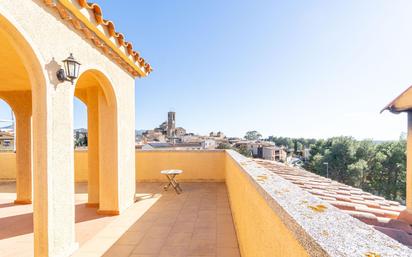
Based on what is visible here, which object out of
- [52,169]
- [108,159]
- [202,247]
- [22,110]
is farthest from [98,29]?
[202,247]

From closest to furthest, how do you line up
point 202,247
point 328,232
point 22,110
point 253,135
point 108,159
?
point 328,232 → point 202,247 → point 108,159 → point 22,110 → point 253,135

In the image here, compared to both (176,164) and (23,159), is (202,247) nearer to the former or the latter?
(23,159)

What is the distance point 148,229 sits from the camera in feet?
13.6

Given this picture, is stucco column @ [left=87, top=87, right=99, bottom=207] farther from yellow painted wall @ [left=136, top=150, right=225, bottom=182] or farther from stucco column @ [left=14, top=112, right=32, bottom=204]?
yellow painted wall @ [left=136, top=150, right=225, bottom=182]

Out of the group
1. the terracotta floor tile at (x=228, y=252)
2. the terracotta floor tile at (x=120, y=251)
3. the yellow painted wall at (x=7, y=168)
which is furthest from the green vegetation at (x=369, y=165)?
the yellow painted wall at (x=7, y=168)

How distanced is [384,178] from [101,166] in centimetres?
3857

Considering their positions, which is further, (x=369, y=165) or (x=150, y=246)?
(x=369, y=165)

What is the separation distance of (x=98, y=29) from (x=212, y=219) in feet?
13.7

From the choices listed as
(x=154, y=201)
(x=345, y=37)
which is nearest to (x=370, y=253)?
(x=154, y=201)

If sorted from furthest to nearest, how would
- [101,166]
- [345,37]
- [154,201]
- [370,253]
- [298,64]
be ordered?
[298,64], [345,37], [154,201], [101,166], [370,253]

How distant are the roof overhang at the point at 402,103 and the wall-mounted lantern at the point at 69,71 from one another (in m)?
4.29

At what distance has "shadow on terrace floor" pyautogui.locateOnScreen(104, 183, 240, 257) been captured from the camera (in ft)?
11.1

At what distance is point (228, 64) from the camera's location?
2288 cm

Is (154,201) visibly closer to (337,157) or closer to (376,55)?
(376,55)
